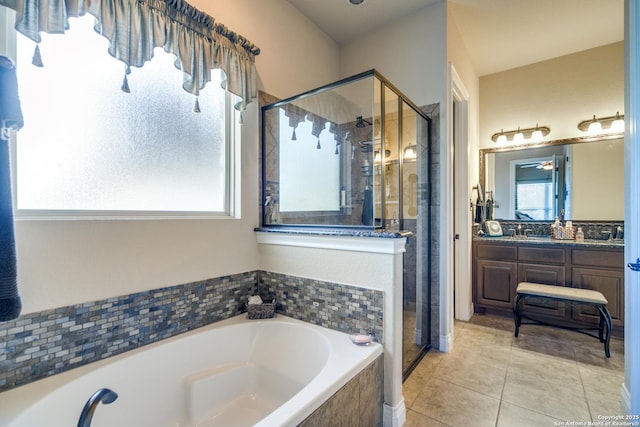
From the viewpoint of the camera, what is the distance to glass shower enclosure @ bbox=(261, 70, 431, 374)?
2.07 metres

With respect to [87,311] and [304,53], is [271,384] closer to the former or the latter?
[87,311]

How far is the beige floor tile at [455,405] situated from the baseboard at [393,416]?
0.59ft

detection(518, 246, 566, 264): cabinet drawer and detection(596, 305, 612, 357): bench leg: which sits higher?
detection(518, 246, 566, 264): cabinet drawer

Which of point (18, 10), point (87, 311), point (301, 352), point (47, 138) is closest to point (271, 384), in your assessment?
point (301, 352)

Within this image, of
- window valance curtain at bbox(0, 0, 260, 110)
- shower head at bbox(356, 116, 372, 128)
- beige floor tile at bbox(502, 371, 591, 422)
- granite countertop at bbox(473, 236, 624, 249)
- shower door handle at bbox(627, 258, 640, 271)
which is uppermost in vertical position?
window valance curtain at bbox(0, 0, 260, 110)

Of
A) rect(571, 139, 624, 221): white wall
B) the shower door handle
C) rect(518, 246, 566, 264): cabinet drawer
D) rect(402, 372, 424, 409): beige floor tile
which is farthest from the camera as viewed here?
rect(571, 139, 624, 221): white wall

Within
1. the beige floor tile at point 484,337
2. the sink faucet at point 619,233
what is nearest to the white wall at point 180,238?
the beige floor tile at point 484,337

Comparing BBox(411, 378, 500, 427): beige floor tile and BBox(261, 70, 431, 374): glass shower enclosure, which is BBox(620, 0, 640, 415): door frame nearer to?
BBox(411, 378, 500, 427): beige floor tile

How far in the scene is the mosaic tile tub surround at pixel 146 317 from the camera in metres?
1.16

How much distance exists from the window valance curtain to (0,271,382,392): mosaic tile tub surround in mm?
1173

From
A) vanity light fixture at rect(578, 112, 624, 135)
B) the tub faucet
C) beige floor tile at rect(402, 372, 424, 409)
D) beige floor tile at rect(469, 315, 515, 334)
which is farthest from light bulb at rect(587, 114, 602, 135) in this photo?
the tub faucet

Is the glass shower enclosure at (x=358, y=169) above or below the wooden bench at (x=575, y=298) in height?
above

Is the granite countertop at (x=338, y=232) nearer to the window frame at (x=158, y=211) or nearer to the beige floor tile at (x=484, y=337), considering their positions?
the window frame at (x=158, y=211)

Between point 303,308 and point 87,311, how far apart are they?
1.15 metres
